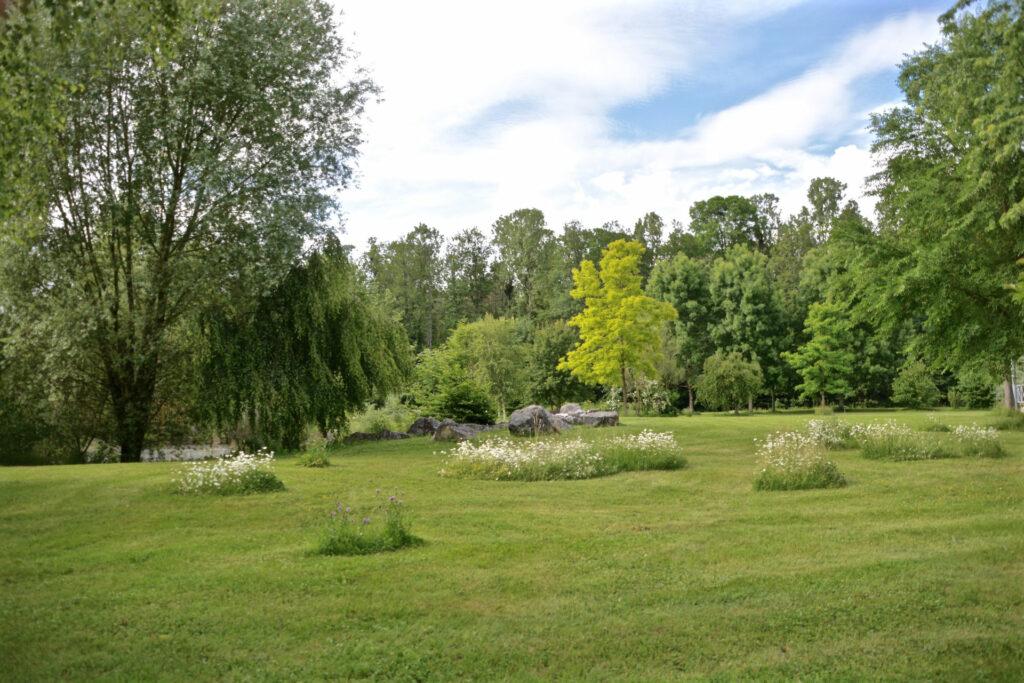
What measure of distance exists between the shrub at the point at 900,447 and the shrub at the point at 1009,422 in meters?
7.34

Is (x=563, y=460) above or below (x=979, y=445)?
above

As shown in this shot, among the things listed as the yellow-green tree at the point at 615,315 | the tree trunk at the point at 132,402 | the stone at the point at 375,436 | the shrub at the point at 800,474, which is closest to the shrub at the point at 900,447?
the shrub at the point at 800,474

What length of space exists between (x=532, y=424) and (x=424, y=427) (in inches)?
164

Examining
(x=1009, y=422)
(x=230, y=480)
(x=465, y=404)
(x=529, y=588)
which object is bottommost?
(x=529, y=588)

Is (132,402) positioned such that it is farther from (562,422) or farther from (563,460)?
(563,460)

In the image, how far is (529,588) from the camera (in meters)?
6.41

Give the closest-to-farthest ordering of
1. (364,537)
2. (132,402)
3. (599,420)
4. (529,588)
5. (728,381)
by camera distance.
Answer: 1. (529,588)
2. (364,537)
3. (132,402)
4. (599,420)
5. (728,381)

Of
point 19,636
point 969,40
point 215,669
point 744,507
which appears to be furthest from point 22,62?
point 969,40

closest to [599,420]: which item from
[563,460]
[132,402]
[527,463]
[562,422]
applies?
[562,422]

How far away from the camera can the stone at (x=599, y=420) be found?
906 inches

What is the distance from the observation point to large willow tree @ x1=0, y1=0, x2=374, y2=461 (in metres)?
17.3

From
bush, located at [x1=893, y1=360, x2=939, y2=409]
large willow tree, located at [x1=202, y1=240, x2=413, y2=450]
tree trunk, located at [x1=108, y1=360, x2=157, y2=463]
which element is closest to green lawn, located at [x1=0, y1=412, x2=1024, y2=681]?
large willow tree, located at [x1=202, y1=240, x2=413, y2=450]

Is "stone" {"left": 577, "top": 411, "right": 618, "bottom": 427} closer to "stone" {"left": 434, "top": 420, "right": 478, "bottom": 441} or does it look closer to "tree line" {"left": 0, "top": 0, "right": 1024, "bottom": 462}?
"tree line" {"left": 0, "top": 0, "right": 1024, "bottom": 462}

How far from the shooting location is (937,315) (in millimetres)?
15117
